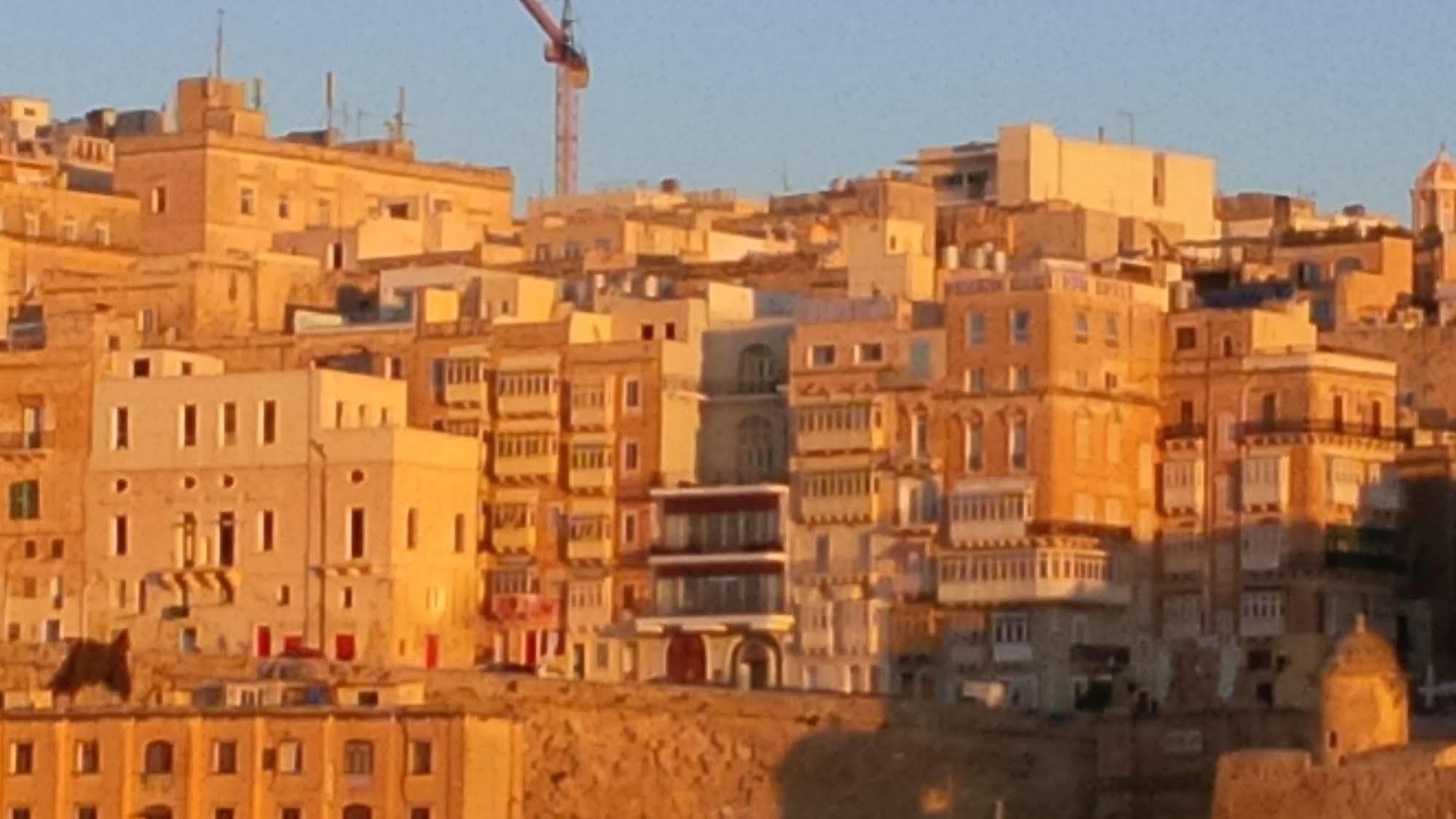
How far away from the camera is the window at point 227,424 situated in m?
106

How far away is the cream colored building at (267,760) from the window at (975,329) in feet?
40.8

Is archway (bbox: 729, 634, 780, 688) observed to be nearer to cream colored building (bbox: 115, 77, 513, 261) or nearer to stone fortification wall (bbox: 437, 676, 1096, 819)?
stone fortification wall (bbox: 437, 676, 1096, 819)

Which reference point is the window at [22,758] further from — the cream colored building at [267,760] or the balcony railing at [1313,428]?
the balcony railing at [1313,428]

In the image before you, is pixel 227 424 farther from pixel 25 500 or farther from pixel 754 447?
pixel 754 447

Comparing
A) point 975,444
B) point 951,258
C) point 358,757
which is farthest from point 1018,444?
point 358,757

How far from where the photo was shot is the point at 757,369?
357 feet

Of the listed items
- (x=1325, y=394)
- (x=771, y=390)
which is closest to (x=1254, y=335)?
(x=1325, y=394)

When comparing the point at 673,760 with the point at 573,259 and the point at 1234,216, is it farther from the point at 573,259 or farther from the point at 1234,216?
the point at 1234,216

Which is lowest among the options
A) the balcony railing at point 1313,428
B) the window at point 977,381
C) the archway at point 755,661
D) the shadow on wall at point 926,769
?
the shadow on wall at point 926,769

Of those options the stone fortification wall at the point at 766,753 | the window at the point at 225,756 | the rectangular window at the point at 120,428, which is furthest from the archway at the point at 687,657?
the window at the point at 225,756

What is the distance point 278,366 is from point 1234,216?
26.3 meters

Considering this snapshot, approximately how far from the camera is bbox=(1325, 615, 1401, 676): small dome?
276 feet

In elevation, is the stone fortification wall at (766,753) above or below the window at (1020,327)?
below

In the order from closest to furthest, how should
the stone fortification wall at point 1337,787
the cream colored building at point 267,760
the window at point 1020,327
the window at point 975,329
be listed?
1. the stone fortification wall at point 1337,787
2. the cream colored building at point 267,760
3. the window at point 1020,327
4. the window at point 975,329
